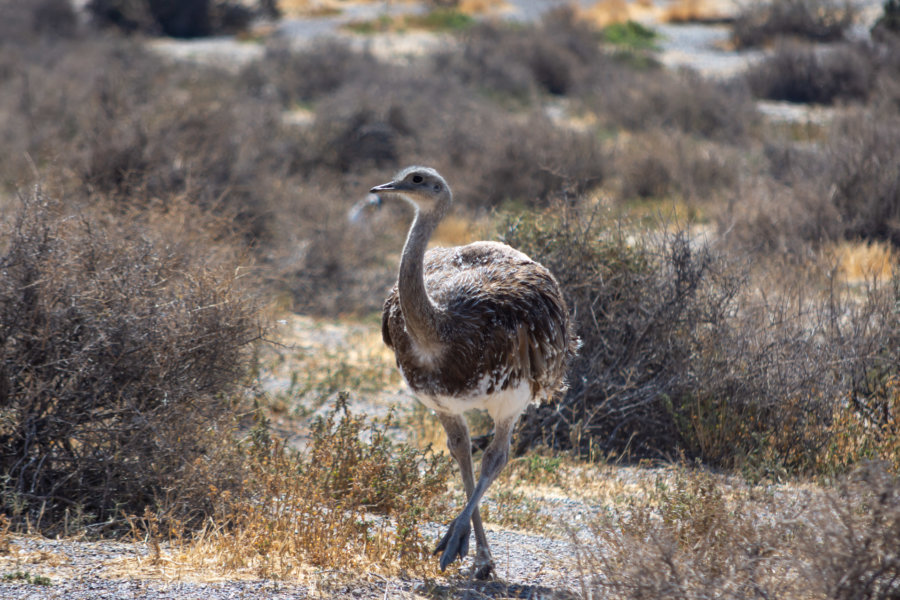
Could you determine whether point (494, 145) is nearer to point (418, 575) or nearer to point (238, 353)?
point (238, 353)

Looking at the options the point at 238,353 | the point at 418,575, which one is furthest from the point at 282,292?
the point at 418,575

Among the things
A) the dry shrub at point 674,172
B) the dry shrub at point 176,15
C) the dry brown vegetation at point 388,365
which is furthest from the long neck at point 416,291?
the dry shrub at point 176,15

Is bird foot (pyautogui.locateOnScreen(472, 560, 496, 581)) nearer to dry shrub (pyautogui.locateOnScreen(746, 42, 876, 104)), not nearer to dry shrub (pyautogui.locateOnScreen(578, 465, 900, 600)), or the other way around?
dry shrub (pyautogui.locateOnScreen(578, 465, 900, 600))

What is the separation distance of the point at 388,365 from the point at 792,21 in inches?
888

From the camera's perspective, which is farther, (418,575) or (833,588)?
(418,575)

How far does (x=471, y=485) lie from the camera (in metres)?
5.09

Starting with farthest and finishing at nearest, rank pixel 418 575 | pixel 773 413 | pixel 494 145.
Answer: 1. pixel 494 145
2. pixel 773 413
3. pixel 418 575

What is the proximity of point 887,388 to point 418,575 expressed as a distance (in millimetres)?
3945

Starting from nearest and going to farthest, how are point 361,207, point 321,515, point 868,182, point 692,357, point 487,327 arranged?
1. point 487,327
2. point 321,515
3. point 692,357
4. point 868,182
5. point 361,207

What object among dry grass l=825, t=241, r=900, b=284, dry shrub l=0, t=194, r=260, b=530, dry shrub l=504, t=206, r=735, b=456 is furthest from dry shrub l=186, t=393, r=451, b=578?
dry grass l=825, t=241, r=900, b=284

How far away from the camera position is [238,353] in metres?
6.00

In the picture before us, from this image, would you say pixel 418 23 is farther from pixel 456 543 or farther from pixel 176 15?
pixel 456 543

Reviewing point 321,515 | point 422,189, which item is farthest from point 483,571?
point 422,189

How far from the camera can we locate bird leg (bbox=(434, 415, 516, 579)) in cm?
451
